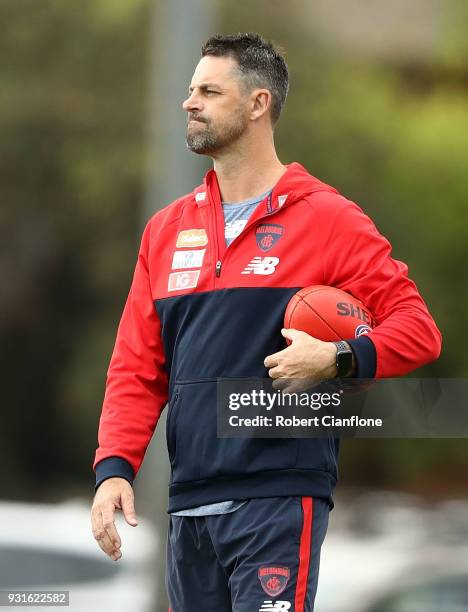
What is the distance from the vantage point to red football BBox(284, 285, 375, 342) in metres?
4.17

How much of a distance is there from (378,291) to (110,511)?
106 cm

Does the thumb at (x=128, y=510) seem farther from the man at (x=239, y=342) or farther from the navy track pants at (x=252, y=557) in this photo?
the navy track pants at (x=252, y=557)

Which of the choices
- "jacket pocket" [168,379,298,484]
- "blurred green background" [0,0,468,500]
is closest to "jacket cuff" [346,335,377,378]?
"jacket pocket" [168,379,298,484]

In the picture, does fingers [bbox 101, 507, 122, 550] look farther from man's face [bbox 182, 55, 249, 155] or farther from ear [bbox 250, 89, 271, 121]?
ear [bbox 250, 89, 271, 121]

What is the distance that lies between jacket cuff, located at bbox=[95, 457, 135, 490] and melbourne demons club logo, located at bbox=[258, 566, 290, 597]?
55 cm

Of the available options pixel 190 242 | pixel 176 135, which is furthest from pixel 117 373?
pixel 176 135

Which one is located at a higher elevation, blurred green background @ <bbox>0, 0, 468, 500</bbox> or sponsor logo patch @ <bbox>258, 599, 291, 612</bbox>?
blurred green background @ <bbox>0, 0, 468, 500</bbox>

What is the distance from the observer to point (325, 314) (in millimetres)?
4168

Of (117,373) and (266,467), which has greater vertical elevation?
(117,373)

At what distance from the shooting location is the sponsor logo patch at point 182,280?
4.42 metres

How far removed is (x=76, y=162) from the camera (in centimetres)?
2081

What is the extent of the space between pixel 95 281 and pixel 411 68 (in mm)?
6007

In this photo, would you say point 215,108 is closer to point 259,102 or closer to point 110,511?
point 259,102

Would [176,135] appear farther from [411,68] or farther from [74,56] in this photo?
[411,68]
